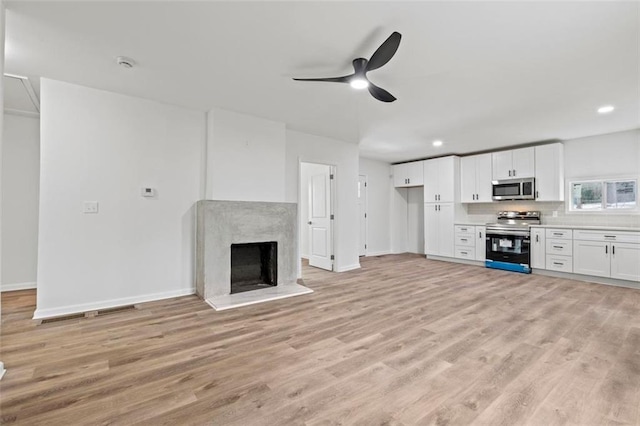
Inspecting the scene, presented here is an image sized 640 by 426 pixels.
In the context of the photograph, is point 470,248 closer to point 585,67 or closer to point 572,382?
point 585,67

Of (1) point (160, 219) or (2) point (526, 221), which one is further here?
(2) point (526, 221)

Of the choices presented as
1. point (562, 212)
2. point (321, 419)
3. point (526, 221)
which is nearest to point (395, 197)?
point (526, 221)

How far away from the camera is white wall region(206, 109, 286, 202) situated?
4.08m

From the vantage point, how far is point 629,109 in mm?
3988

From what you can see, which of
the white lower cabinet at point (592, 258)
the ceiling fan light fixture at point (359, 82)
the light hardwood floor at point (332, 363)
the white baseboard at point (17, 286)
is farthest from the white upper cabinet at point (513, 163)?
the white baseboard at point (17, 286)

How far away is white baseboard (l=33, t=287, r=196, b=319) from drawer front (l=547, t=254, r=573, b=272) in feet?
20.4

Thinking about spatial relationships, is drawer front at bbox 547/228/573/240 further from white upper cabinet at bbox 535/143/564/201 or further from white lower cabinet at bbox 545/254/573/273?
white upper cabinet at bbox 535/143/564/201

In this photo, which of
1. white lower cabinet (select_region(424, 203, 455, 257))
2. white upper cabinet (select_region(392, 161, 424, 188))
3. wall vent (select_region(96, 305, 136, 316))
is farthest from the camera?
white upper cabinet (select_region(392, 161, 424, 188))

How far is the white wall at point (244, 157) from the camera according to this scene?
13.4 feet

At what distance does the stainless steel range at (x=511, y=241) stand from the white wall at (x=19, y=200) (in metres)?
8.25

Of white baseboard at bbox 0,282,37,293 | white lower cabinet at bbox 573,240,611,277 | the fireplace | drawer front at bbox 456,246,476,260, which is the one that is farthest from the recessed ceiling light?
white lower cabinet at bbox 573,240,611,277

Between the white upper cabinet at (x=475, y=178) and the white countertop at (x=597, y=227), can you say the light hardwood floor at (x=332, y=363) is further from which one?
the white upper cabinet at (x=475, y=178)

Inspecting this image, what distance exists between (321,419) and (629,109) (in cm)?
553

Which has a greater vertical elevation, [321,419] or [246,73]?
[246,73]
